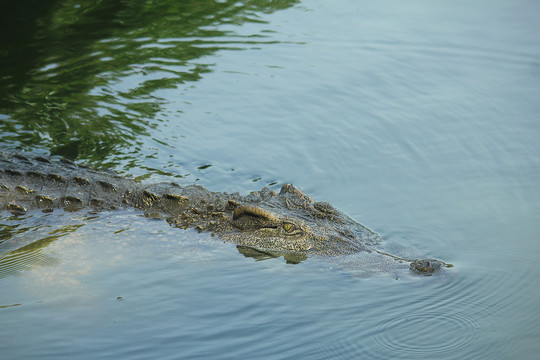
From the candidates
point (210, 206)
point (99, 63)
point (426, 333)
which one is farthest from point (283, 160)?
point (99, 63)

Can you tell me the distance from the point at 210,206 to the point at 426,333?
2516 millimetres

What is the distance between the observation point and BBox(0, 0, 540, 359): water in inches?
197

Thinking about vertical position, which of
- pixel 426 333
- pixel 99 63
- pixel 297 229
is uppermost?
pixel 99 63

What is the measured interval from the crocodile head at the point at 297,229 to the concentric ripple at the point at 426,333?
1.06 m

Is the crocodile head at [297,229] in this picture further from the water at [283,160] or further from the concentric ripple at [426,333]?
the concentric ripple at [426,333]

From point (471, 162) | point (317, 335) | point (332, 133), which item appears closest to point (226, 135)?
point (332, 133)

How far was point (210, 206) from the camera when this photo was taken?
250 inches

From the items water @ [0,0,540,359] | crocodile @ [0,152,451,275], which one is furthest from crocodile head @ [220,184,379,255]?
water @ [0,0,540,359]

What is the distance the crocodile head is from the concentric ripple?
1.06 meters

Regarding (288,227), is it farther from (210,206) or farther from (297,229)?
(210,206)

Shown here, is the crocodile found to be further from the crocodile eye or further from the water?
the water

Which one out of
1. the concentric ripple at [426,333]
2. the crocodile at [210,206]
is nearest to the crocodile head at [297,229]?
the crocodile at [210,206]

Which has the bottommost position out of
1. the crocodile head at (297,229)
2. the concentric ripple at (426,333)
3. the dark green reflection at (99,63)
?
the concentric ripple at (426,333)

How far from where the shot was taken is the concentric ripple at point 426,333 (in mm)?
4746
